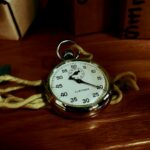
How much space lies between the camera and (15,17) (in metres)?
0.65

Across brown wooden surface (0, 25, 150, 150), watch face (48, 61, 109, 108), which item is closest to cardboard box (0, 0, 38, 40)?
brown wooden surface (0, 25, 150, 150)

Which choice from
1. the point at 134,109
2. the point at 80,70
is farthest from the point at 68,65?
the point at 134,109

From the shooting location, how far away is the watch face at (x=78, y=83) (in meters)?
0.56

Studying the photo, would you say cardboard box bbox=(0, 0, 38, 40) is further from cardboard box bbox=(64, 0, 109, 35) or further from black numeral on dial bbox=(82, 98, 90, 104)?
black numeral on dial bbox=(82, 98, 90, 104)

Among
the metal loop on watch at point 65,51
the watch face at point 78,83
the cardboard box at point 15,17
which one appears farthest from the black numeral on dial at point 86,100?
the cardboard box at point 15,17

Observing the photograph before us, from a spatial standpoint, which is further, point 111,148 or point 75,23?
point 75,23

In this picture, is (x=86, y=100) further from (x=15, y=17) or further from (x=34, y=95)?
(x=15, y=17)

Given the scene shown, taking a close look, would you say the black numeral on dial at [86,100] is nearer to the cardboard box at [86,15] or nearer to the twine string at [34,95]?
the twine string at [34,95]

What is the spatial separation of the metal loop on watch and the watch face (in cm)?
3

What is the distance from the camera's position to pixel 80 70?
1.98ft

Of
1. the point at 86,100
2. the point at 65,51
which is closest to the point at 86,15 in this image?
the point at 65,51

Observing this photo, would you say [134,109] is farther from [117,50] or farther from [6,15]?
[6,15]

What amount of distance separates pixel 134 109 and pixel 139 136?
52mm

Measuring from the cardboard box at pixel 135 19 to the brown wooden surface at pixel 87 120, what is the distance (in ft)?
0.05
